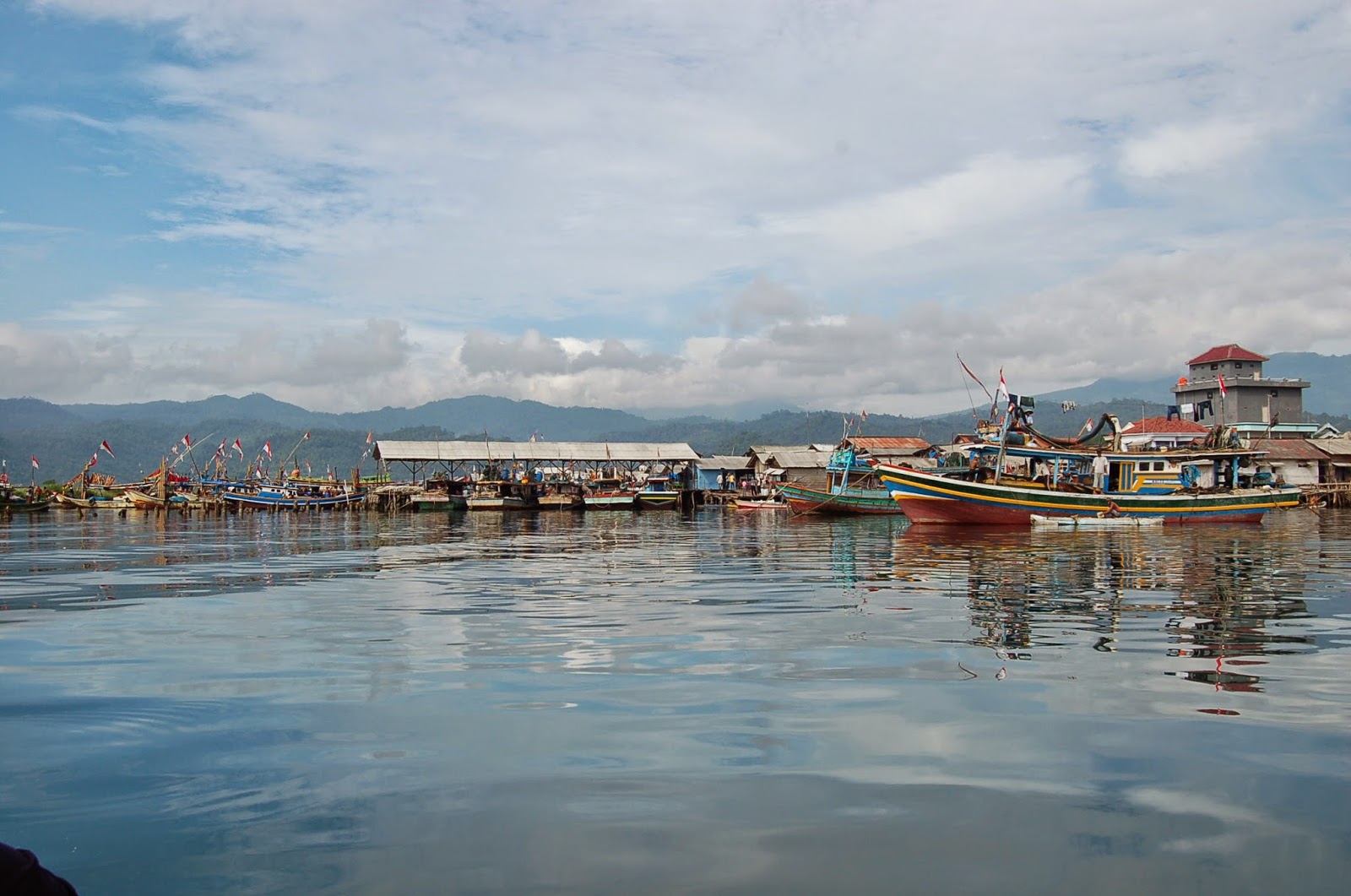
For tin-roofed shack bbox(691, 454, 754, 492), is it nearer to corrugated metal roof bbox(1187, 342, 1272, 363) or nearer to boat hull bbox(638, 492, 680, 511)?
boat hull bbox(638, 492, 680, 511)

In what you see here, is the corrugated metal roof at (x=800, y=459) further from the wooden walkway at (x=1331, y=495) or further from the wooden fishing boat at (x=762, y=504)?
the wooden walkway at (x=1331, y=495)

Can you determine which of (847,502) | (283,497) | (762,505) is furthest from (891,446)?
(283,497)

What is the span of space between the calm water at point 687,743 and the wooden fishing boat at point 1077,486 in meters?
22.6

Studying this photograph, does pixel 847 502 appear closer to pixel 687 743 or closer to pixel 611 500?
pixel 611 500

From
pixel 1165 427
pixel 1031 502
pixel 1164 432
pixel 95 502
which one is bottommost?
pixel 95 502

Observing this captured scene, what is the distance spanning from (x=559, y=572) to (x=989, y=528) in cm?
2155

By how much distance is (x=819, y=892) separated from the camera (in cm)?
427

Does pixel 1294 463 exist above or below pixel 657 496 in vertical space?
above

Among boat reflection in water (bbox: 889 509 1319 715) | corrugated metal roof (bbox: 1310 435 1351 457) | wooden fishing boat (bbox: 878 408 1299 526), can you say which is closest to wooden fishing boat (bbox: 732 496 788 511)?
wooden fishing boat (bbox: 878 408 1299 526)

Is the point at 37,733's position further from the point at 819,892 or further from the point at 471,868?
the point at 819,892

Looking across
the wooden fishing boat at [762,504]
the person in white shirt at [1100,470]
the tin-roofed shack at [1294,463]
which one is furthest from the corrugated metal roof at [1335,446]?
the person in white shirt at [1100,470]

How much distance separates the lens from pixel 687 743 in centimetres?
654

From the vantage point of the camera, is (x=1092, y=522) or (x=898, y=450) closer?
(x=1092, y=522)

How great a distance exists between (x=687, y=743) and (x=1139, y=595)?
36.3 feet
